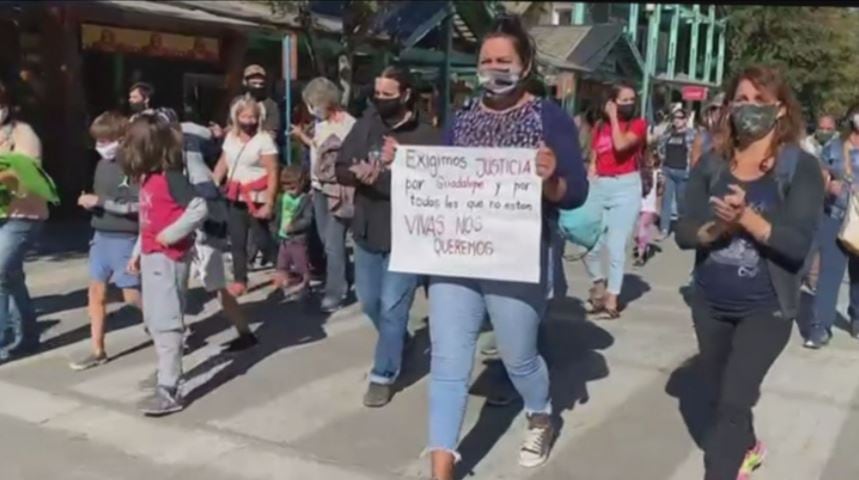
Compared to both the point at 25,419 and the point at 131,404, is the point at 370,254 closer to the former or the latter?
the point at 131,404

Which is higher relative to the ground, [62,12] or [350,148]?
[62,12]

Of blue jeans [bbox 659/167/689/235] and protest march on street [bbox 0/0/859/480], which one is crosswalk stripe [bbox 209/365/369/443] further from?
blue jeans [bbox 659/167/689/235]

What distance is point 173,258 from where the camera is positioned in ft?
16.5

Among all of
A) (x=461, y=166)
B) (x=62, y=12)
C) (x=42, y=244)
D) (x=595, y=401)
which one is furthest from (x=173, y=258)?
(x=62, y=12)

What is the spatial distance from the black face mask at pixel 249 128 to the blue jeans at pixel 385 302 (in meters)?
2.65

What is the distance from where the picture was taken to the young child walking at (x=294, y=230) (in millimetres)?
8055

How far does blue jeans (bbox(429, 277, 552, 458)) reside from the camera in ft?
12.8

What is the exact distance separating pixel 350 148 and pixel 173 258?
1035mm

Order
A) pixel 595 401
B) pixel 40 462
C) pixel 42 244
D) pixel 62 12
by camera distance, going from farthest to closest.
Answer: pixel 62 12 → pixel 42 244 → pixel 595 401 → pixel 40 462

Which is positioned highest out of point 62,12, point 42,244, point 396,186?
point 62,12

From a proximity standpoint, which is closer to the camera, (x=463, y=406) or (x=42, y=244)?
(x=463, y=406)

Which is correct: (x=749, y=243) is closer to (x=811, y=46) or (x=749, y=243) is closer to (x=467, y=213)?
(x=467, y=213)

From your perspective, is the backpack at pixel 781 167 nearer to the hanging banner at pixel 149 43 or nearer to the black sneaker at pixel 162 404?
the black sneaker at pixel 162 404

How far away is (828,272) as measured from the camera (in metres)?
6.80
